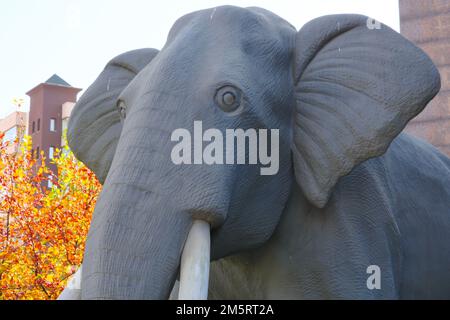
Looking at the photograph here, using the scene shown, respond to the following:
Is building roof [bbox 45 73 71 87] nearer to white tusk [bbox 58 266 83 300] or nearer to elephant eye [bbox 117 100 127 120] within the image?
elephant eye [bbox 117 100 127 120]

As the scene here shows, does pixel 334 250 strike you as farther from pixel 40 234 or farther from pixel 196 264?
pixel 40 234

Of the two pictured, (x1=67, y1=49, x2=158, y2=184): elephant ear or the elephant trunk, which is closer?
the elephant trunk

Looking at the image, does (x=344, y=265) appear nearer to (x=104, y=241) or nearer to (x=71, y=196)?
(x=104, y=241)

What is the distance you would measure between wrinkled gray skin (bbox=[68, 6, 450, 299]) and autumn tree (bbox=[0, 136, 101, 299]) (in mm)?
6618

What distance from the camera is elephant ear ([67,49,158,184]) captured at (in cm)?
274

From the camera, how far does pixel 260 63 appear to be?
227cm

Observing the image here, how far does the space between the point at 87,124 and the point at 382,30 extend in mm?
1212

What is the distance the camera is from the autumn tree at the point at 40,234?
8.98 m

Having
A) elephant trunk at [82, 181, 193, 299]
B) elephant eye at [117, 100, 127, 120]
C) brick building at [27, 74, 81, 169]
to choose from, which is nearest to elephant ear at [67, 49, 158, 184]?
elephant eye at [117, 100, 127, 120]

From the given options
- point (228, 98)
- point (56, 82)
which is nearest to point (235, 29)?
point (228, 98)

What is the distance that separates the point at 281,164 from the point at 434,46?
805cm

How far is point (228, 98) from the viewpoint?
6.91 feet

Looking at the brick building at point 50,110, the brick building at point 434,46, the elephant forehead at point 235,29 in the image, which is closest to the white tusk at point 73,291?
the elephant forehead at point 235,29
